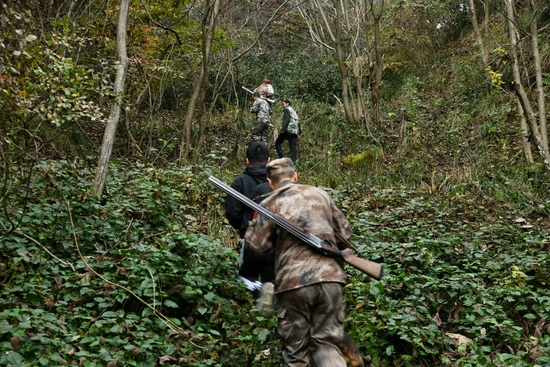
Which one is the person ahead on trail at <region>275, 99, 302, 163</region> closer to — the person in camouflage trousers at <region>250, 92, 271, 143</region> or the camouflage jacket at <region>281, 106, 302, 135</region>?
the camouflage jacket at <region>281, 106, 302, 135</region>

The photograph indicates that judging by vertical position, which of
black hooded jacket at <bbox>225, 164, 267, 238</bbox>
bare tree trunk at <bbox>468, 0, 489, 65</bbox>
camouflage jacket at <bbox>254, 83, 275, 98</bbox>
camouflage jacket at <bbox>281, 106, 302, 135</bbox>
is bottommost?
black hooded jacket at <bbox>225, 164, 267, 238</bbox>

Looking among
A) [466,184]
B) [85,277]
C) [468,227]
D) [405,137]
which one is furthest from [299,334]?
[405,137]

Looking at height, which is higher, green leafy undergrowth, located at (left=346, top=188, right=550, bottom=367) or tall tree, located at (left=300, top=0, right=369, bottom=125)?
tall tree, located at (left=300, top=0, right=369, bottom=125)

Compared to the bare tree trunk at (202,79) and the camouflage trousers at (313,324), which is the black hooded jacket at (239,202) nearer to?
the camouflage trousers at (313,324)

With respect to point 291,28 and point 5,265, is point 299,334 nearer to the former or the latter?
point 5,265

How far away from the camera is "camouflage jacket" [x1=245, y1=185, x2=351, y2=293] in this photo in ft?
15.3

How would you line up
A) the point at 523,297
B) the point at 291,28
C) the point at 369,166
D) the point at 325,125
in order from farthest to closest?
the point at 291,28 < the point at 325,125 < the point at 369,166 < the point at 523,297

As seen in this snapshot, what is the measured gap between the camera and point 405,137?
15289 millimetres

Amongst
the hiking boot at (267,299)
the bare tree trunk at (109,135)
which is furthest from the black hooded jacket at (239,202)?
the bare tree trunk at (109,135)

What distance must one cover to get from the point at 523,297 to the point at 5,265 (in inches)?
214

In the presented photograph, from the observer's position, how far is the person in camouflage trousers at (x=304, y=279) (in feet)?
15.2

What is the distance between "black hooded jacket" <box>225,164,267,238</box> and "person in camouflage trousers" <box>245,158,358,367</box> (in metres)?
1.24

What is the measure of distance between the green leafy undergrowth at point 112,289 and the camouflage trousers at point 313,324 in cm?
95

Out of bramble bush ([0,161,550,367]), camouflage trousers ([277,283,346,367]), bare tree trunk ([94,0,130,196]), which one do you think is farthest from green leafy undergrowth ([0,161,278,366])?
camouflage trousers ([277,283,346,367])
